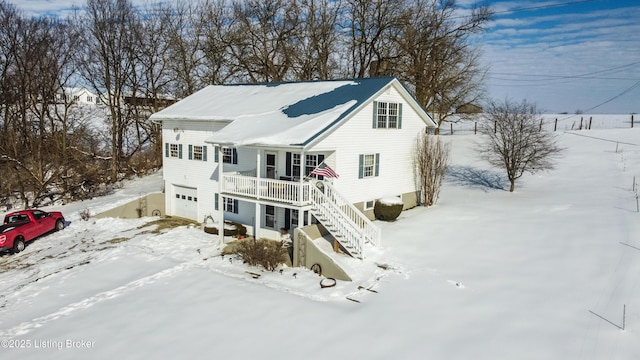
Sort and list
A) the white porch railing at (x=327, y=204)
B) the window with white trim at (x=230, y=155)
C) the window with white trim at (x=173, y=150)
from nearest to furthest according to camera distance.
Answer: the white porch railing at (x=327, y=204), the window with white trim at (x=230, y=155), the window with white trim at (x=173, y=150)

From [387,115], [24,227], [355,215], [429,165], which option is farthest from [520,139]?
[24,227]

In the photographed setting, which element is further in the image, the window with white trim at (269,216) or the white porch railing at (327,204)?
the window with white trim at (269,216)

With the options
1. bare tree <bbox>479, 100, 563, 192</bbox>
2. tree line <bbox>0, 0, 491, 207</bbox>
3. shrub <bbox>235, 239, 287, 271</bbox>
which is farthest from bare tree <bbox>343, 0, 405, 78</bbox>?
shrub <bbox>235, 239, 287, 271</bbox>

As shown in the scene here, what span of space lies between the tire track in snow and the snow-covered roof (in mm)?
5888

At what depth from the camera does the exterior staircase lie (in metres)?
16.2

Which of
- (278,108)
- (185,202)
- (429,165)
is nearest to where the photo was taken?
(278,108)

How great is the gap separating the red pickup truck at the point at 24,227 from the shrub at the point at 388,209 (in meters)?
17.5

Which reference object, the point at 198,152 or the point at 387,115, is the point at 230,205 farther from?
the point at 387,115

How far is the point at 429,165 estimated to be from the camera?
23.1 m

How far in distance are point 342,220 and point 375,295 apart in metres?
4.23

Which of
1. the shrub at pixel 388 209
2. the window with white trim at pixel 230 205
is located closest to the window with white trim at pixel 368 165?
the shrub at pixel 388 209

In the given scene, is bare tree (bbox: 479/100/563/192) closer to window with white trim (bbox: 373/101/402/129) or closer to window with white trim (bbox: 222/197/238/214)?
window with white trim (bbox: 373/101/402/129)

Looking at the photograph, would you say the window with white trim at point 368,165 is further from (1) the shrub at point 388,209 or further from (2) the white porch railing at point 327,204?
(2) the white porch railing at point 327,204

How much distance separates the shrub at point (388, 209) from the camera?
20.2 m
